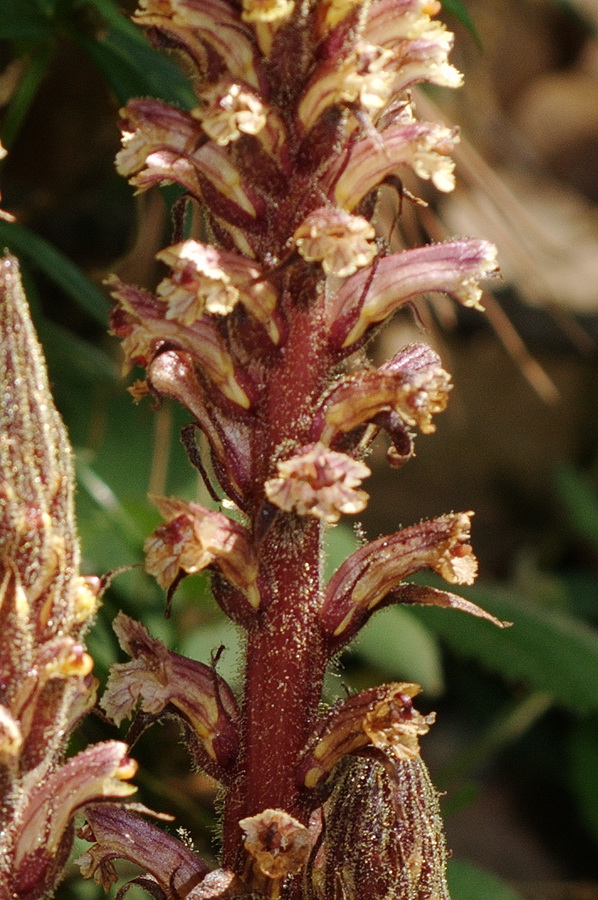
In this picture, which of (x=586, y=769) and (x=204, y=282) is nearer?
(x=204, y=282)

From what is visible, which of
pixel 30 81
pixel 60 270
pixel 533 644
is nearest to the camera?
pixel 60 270

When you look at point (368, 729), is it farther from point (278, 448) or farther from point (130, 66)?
point (130, 66)

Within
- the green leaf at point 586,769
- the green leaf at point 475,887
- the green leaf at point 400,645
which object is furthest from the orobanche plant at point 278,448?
the green leaf at point 586,769

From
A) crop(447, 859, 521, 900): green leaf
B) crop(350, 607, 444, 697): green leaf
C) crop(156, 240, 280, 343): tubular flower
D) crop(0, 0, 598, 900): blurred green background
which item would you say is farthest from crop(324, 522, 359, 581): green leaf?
crop(156, 240, 280, 343): tubular flower

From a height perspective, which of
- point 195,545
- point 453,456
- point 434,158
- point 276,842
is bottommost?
point 276,842

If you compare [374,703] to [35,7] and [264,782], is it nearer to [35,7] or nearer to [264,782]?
[264,782]

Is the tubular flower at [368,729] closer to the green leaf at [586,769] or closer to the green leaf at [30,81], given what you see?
the green leaf at [30,81]

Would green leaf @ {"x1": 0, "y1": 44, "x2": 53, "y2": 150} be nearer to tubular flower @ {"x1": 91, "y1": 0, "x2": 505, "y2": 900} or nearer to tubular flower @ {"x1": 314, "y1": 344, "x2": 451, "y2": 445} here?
tubular flower @ {"x1": 91, "y1": 0, "x2": 505, "y2": 900}

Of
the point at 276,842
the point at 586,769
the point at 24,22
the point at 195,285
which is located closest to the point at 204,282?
the point at 195,285
